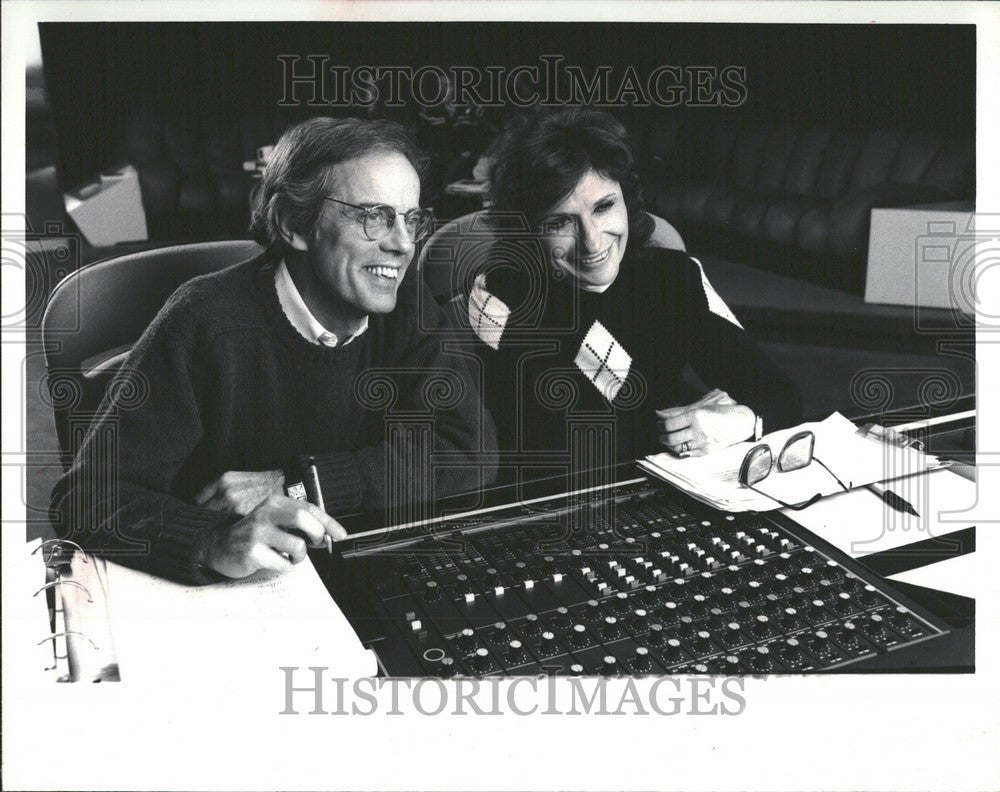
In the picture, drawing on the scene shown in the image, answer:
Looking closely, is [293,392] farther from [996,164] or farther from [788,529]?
[996,164]

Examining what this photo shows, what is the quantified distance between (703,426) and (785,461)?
0.66ft

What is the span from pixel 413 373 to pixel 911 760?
4.56 ft

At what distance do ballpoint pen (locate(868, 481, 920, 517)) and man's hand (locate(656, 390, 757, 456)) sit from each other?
30 cm

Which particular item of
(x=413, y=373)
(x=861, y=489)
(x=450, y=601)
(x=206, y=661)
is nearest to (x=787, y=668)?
(x=861, y=489)

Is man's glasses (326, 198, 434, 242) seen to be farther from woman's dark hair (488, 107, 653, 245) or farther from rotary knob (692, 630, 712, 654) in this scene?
rotary knob (692, 630, 712, 654)

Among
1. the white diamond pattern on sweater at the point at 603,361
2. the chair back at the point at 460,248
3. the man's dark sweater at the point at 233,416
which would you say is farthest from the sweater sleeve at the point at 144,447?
the white diamond pattern on sweater at the point at 603,361

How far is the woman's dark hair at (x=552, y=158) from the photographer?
2287 millimetres

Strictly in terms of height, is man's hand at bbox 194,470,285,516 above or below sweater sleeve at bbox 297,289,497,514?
below

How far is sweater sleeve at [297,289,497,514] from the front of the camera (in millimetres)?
2252

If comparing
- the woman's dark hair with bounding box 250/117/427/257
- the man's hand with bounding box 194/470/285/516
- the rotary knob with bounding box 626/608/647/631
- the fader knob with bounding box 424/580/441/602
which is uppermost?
the woman's dark hair with bounding box 250/117/427/257

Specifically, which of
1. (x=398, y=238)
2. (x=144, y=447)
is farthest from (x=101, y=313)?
(x=398, y=238)

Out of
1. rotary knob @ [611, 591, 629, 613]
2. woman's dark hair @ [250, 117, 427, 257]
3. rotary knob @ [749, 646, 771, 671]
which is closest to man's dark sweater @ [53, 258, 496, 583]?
woman's dark hair @ [250, 117, 427, 257]

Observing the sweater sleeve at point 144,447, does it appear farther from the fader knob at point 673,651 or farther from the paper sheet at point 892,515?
the paper sheet at point 892,515

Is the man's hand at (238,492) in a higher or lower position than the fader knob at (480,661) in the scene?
higher
